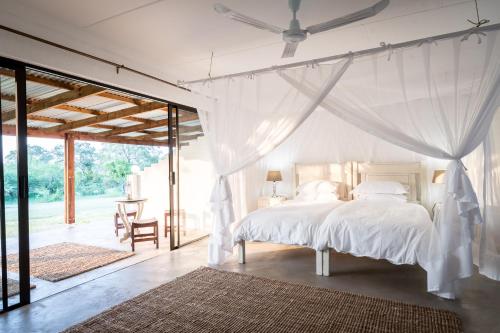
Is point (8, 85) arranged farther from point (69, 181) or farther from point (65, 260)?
point (69, 181)

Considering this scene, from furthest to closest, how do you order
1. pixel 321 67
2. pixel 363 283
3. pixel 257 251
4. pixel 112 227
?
pixel 112 227, pixel 257 251, pixel 363 283, pixel 321 67

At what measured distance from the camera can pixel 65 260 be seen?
3916 millimetres

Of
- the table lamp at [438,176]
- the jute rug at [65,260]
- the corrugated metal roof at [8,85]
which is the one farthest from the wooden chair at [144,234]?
the table lamp at [438,176]

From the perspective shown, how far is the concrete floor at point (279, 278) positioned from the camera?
235cm

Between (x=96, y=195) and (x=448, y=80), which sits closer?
(x=448, y=80)

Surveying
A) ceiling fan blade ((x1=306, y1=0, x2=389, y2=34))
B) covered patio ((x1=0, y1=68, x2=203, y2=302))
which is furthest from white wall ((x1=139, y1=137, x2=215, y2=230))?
ceiling fan blade ((x1=306, y1=0, x2=389, y2=34))

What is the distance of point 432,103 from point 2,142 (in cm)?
353

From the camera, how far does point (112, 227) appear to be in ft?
20.5

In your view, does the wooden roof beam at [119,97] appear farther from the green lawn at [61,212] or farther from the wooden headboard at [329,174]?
the green lawn at [61,212]

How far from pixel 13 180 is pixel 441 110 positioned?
143 inches

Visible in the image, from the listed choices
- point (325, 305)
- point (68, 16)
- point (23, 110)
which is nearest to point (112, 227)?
point (23, 110)

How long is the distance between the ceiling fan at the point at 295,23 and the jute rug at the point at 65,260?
3176 millimetres

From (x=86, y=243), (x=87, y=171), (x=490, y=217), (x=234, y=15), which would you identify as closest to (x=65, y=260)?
(x=86, y=243)

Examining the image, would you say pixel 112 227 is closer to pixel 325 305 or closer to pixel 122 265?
pixel 122 265
